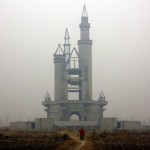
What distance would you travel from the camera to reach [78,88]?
110750 mm

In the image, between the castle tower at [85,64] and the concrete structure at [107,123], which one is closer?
the concrete structure at [107,123]

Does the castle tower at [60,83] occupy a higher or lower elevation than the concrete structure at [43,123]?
higher

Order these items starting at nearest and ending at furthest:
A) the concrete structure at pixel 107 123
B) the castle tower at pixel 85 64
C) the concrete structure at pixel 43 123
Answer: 1. the concrete structure at pixel 107 123
2. the concrete structure at pixel 43 123
3. the castle tower at pixel 85 64

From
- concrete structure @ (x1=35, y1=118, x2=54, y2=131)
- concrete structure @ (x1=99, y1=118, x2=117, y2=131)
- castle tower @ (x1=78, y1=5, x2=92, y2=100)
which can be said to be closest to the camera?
concrete structure @ (x1=99, y1=118, x2=117, y2=131)

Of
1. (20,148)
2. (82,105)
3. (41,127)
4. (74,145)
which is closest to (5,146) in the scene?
(20,148)

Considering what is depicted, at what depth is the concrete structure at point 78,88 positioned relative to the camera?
346 feet

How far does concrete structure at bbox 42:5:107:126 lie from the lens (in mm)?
105375

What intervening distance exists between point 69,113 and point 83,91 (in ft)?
23.9

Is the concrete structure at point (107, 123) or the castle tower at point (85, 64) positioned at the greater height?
the castle tower at point (85, 64)

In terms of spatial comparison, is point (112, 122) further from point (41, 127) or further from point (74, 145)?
point (74, 145)

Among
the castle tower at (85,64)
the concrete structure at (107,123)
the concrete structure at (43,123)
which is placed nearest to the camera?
the concrete structure at (107,123)

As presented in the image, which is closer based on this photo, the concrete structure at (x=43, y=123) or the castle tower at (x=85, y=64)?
the concrete structure at (x=43, y=123)

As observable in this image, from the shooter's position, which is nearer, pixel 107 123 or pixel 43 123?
pixel 107 123

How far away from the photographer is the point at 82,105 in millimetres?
105062
